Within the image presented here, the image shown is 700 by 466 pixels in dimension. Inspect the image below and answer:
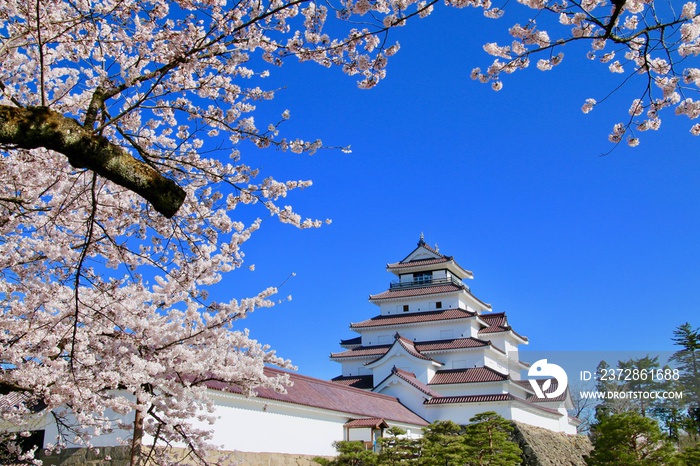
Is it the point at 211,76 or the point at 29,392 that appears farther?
the point at 29,392

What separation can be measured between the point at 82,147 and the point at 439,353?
26.8 metres

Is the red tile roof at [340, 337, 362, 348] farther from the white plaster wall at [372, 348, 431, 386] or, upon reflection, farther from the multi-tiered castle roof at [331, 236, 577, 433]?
the white plaster wall at [372, 348, 431, 386]

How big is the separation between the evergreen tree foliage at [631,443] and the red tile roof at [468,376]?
20.4ft

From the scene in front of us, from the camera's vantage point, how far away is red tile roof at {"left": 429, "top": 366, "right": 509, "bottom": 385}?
25.5m

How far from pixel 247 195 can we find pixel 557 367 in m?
32.1

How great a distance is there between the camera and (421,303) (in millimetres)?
31375

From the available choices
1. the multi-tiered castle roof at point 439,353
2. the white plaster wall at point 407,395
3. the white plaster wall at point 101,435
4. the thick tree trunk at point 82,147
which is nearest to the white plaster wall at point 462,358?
the multi-tiered castle roof at point 439,353

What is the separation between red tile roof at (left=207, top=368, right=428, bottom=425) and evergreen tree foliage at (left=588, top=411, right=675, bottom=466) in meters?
6.91

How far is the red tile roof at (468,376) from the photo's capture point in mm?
25484

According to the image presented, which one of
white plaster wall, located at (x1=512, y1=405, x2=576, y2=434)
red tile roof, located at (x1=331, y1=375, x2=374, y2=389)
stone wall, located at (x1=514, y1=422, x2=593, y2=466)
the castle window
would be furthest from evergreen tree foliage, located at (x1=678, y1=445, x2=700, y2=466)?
the castle window

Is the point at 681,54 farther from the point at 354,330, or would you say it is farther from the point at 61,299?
the point at 354,330

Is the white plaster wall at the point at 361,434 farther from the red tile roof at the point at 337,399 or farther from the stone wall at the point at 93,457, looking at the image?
the stone wall at the point at 93,457

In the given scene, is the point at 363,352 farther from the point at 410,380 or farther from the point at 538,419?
the point at 538,419

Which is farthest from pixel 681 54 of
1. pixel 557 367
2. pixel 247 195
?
pixel 557 367
